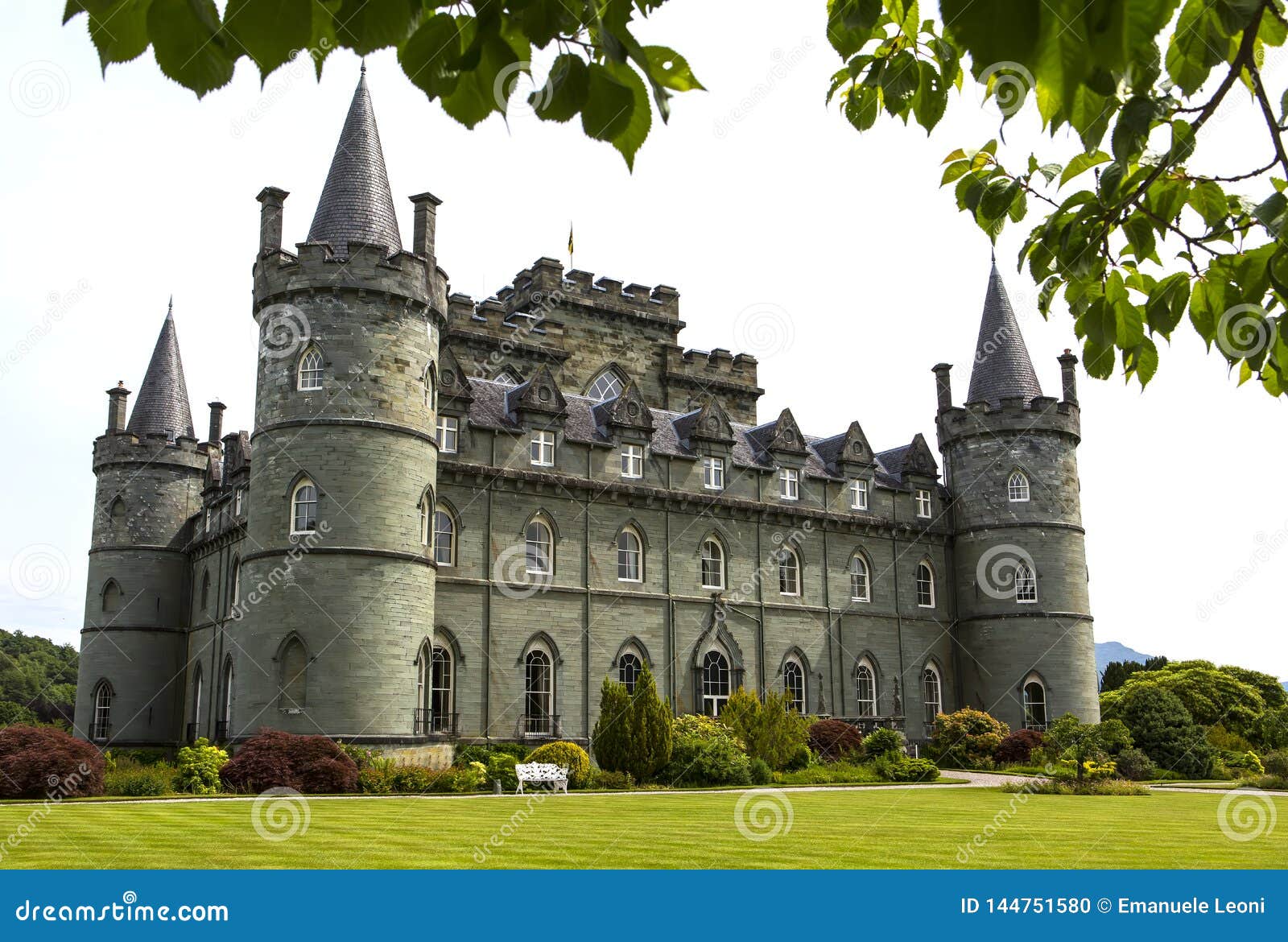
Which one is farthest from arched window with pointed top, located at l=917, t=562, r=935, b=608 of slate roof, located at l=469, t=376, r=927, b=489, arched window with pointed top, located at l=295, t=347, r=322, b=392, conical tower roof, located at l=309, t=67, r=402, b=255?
arched window with pointed top, located at l=295, t=347, r=322, b=392

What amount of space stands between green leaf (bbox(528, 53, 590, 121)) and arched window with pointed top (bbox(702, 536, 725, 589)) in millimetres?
33463

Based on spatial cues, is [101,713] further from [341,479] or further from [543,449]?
[543,449]

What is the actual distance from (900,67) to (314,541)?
81.0ft

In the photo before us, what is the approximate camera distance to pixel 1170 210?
4355 mm

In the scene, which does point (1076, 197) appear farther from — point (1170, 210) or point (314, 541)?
point (314, 541)

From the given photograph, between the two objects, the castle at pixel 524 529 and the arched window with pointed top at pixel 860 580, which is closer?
the castle at pixel 524 529

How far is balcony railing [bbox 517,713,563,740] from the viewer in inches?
1222

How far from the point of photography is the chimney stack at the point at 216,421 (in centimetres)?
4159

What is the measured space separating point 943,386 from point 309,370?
77.4ft

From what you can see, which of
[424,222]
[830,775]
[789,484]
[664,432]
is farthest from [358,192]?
[830,775]

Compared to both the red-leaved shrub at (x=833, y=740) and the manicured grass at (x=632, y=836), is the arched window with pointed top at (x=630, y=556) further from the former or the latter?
the manicured grass at (x=632, y=836)

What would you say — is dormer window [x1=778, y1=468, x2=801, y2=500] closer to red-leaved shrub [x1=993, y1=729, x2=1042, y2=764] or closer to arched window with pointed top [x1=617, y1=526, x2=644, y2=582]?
arched window with pointed top [x1=617, y1=526, x2=644, y2=582]

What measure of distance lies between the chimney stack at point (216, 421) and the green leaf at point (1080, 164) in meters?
40.7

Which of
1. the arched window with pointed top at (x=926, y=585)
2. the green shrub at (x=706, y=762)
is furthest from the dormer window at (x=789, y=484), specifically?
the green shrub at (x=706, y=762)
